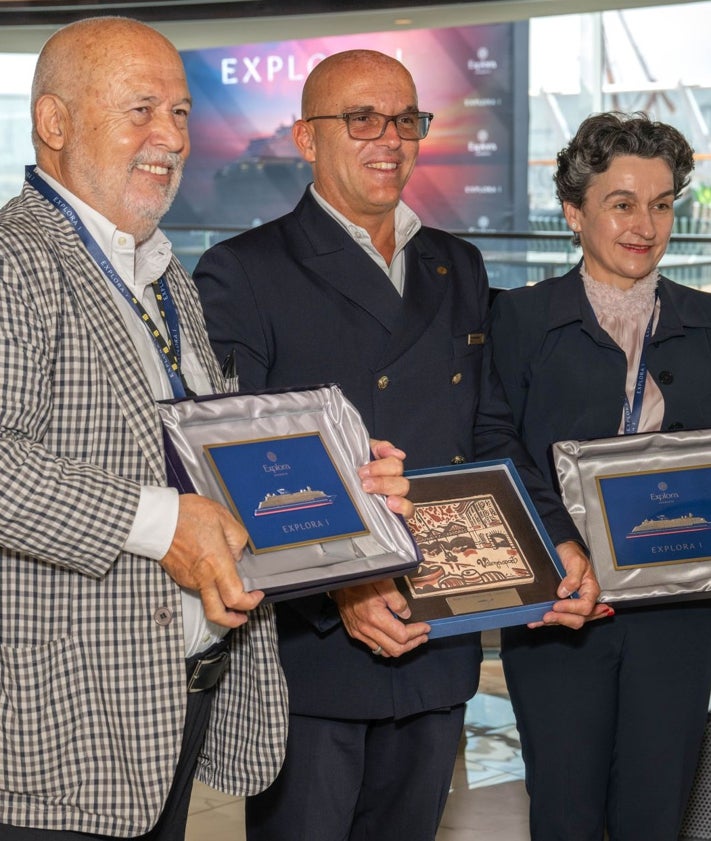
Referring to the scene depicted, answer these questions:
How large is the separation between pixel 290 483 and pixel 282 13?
6097 mm

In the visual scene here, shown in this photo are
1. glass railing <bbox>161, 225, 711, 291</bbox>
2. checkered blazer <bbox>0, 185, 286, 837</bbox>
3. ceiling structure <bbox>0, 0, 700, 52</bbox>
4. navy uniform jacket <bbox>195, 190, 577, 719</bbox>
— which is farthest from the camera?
glass railing <bbox>161, 225, 711, 291</bbox>

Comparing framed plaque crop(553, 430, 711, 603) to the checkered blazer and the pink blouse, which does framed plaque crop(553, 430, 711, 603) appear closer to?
the pink blouse

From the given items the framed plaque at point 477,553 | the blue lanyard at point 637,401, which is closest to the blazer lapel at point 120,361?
the framed plaque at point 477,553

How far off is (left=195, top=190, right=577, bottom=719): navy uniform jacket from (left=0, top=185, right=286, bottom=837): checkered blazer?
2.08 ft

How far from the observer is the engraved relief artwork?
2480 millimetres

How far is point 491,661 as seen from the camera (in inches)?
241

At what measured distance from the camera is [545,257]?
8.60 metres

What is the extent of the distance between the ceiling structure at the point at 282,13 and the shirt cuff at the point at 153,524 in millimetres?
6039

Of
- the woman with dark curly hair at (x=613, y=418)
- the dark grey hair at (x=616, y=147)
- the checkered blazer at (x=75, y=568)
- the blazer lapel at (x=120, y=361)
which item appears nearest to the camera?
the checkered blazer at (x=75, y=568)

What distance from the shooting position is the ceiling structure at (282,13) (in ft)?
24.6

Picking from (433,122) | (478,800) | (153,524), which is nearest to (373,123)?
(153,524)

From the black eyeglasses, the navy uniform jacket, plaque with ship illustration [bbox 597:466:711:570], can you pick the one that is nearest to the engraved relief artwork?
the navy uniform jacket

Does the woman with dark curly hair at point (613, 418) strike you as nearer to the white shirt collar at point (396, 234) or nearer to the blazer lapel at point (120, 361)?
the white shirt collar at point (396, 234)

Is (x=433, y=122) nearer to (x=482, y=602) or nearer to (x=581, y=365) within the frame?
(x=581, y=365)
